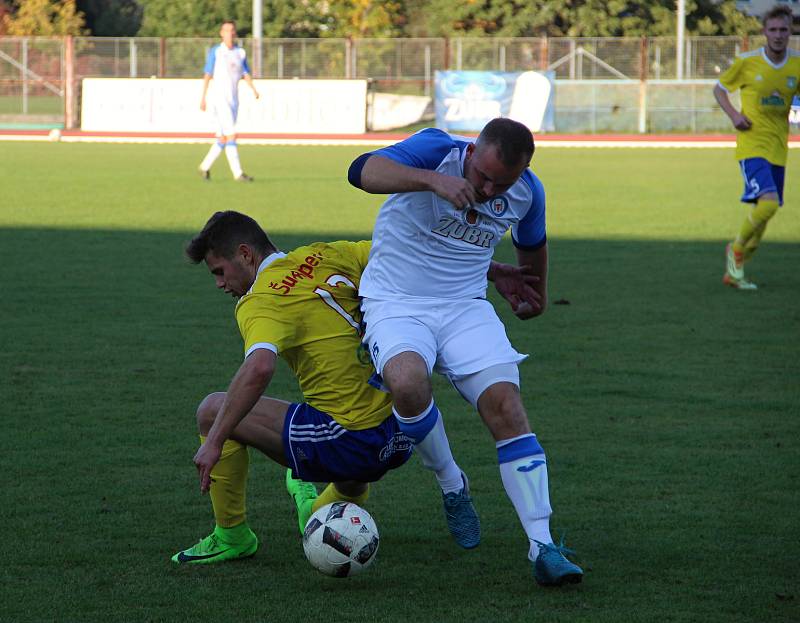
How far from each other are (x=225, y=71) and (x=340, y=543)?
61.6 ft

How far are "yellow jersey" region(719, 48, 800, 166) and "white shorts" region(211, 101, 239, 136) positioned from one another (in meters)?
11.3

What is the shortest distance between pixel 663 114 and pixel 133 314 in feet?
101

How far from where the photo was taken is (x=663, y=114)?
125 feet

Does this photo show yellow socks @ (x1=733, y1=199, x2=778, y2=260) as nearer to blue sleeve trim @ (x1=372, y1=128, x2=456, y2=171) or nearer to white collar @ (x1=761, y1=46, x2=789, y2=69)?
white collar @ (x1=761, y1=46, x2=789, y2=69)

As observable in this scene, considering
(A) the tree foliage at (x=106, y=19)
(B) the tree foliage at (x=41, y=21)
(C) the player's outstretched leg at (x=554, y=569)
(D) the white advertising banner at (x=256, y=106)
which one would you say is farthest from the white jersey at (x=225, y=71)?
(A) the tree foliage at (x=106, y=19)

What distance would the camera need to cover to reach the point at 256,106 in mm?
34750

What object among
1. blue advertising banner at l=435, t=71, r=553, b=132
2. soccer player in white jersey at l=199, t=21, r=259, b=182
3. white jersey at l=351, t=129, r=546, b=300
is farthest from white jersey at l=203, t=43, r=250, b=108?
white jersey at l=351, t=129, r=546, b=300

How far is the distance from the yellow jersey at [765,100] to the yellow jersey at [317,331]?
7275mm

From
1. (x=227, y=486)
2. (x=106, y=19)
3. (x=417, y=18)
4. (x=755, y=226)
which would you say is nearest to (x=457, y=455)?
(x=227, y=486)

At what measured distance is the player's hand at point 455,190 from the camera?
13.7 ft

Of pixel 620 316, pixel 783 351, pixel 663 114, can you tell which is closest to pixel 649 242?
pixel 620 316

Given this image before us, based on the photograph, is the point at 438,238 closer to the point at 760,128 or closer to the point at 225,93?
the point at 760,128

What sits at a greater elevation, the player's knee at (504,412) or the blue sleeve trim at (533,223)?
the blue sleeve trim at (533,223)

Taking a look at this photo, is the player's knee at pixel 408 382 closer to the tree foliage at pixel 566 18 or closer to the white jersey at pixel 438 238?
the white jersey at pixel 438 238
